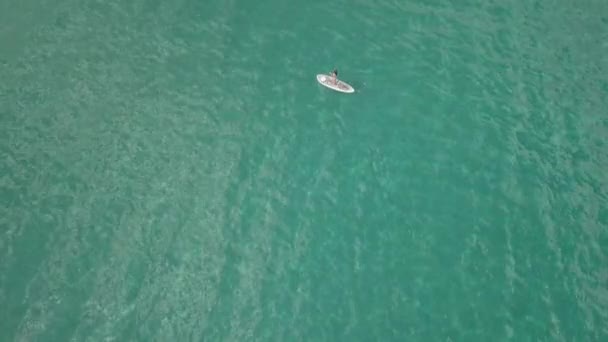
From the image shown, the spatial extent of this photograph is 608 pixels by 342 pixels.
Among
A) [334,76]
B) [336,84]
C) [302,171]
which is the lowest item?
[302,171]

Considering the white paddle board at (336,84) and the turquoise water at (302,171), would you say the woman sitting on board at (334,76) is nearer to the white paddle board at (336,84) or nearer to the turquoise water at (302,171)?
the white paddle board at (336,84)

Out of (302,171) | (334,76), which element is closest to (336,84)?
(334,76)

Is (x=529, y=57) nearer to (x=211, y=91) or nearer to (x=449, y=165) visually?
(x=449, y=165)

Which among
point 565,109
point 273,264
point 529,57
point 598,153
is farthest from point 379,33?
point 273,264

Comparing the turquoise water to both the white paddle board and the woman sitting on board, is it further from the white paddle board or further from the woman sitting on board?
the woman sitting on board

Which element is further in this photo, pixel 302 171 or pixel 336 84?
pixel 336 84

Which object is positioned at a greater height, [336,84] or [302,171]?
[336,84]

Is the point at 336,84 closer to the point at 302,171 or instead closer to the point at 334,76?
the point at 334,76
